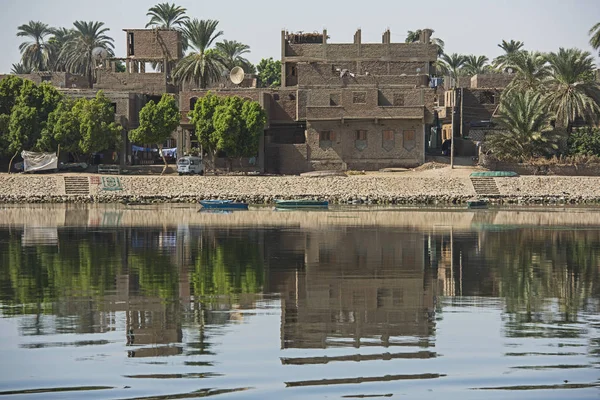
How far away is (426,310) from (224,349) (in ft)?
22.5

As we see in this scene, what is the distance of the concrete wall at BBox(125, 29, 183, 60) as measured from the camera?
10438 centimetres

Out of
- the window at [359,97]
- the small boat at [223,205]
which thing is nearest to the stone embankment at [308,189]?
the window at [359,97]

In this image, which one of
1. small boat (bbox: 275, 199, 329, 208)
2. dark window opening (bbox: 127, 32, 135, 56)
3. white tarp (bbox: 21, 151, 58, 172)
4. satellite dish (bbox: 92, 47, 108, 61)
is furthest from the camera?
satellite dish (bbox: 92, 47, 108, 61)

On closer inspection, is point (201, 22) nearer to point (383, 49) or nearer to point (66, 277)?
point (383, 49)

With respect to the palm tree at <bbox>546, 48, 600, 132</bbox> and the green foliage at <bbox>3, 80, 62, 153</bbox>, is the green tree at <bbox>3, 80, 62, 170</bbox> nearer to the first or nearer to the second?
the green foliage at <bbox>3, 80, 62, 153</bbox>

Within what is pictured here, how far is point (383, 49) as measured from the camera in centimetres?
9825

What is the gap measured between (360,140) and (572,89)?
56.0ft

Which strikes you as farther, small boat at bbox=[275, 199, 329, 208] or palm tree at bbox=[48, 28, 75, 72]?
palm tree at bbox=[48, 28, 75, 72]

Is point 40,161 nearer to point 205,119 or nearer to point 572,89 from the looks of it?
point 205,119

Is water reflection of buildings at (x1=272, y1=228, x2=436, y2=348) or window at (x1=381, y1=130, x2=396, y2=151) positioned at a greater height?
window at (x1=381, y1=130, x2=396, y2=151)

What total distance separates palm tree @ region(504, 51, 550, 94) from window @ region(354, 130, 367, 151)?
12532 mm

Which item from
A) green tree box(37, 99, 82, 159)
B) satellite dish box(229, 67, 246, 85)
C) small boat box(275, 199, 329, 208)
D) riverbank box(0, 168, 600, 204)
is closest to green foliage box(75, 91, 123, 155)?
green tree box(37, 99, 82, 159)

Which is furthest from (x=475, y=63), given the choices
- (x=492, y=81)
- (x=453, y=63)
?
(x=492, y=81)

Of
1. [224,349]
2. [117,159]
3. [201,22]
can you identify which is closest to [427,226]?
[224,349]
